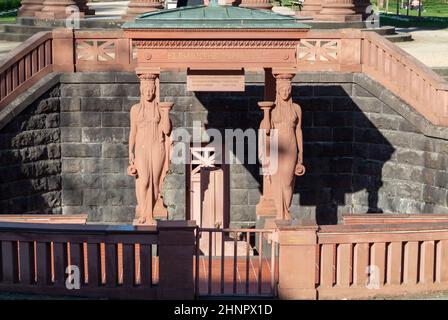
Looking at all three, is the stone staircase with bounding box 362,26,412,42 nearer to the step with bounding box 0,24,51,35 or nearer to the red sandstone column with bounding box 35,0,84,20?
the red sandstone column with bounding box 35,0,84,20

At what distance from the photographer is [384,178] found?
84.7ft

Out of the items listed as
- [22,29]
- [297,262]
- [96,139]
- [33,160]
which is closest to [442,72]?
[96,139]

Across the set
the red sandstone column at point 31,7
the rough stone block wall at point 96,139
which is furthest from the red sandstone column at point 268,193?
the red sandstone column at point 31,7

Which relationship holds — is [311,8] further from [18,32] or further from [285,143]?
[285,143]

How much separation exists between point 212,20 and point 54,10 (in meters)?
14.1

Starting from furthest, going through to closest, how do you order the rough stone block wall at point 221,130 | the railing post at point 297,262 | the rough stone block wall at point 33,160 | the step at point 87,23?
1. the step at point 87,23
2. the rough stone block wall at point 221,130
3. the rough stone block wall at point 33,160
4. the railing post at point 297,262

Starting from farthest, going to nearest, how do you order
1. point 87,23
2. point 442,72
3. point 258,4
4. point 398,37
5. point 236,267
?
point 398,37 < point 87,23 < point 258,4 < point 442,72 < point 236,267

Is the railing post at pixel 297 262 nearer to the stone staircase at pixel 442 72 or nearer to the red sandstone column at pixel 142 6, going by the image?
the stone staircase at pixel 442 72

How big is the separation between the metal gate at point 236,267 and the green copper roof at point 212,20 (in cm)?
375

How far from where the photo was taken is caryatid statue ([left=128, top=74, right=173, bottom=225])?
20797mm

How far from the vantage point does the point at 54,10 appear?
33969 millimetres

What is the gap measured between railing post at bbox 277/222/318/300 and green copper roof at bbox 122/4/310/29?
269 inches

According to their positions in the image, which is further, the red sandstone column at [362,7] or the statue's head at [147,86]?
the red sandstone column at [362,7]

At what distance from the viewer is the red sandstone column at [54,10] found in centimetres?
3394
